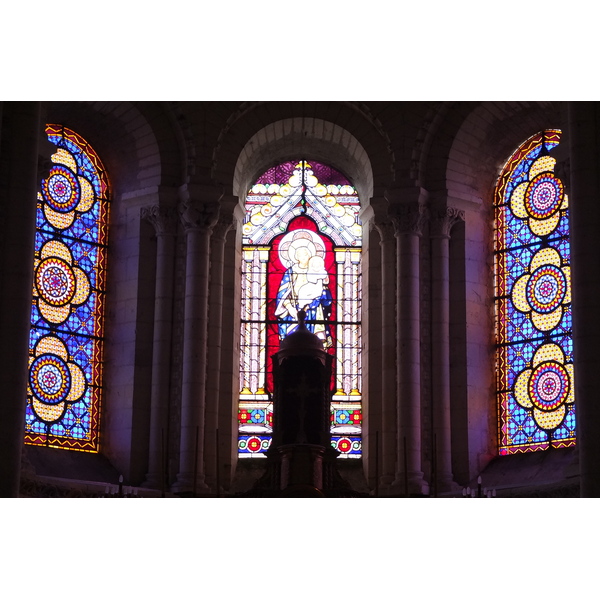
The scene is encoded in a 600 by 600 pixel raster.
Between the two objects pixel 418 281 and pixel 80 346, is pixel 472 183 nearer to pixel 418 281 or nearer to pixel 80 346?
pixel 418 281

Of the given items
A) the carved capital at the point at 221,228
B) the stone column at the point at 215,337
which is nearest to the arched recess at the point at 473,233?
the carved capital at the point at 221,228

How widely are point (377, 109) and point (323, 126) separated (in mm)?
982

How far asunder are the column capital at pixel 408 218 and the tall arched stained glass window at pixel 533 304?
1700mm

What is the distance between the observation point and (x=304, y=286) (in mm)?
24797

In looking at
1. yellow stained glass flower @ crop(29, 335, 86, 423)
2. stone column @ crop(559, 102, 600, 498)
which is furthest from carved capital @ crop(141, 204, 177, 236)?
stone column @ crop(559, 102, 600, 498)

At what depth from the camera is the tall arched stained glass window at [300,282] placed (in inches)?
945

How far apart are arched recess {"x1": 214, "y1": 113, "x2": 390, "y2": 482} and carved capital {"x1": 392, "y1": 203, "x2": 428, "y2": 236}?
77cm

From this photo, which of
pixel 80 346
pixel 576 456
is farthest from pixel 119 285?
A: pixel 576 456

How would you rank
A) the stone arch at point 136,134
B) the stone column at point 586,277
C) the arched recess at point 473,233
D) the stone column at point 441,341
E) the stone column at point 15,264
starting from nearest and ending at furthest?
the stone column at point 586,277 → the stone column at point 15,264 → the stone column at point 441,341 → the arched recess at point 473,233 → the stone arch at point 136,134

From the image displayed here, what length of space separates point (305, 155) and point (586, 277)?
8.48 m

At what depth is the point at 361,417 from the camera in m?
24.0

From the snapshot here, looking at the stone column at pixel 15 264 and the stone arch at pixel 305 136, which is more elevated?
the stone arch at pixel 305 136

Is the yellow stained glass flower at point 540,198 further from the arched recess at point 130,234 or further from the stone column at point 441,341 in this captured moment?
the arched recess at point 130,234

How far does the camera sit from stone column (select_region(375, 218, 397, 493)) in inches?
887
